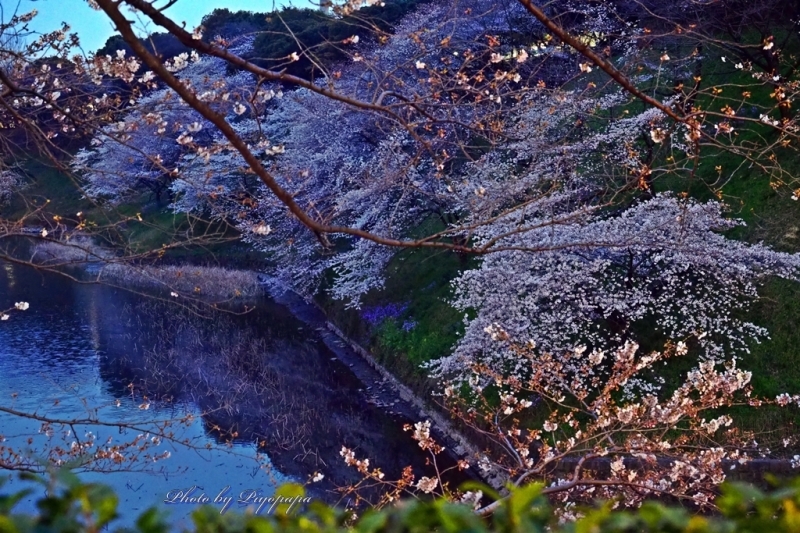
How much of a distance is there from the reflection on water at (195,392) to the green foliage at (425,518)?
5383mm

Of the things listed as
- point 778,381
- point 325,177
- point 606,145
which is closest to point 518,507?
point 778,381

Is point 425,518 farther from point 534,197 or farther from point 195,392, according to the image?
point 195,392

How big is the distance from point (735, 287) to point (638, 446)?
4848mm

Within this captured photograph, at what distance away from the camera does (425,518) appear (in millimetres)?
1197

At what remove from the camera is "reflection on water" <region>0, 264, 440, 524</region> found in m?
8.81

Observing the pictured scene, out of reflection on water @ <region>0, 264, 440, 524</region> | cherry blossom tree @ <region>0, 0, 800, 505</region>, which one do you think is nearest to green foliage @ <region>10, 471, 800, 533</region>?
cherry blossom tree @ <region>0, 0, 800, 505</region>

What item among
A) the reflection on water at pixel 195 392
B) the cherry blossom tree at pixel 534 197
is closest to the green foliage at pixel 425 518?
the cherry blossom tree at pixel 534 197

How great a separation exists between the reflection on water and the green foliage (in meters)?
5.38

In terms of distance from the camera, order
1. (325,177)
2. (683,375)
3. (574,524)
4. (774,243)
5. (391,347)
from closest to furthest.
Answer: (574,524) < (683,375) < (774,243) < (391,347) < (325,177)

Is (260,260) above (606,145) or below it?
below

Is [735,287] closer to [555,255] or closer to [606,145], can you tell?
[555,255]

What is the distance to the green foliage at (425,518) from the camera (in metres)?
1.11

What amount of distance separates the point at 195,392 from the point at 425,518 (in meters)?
11.3

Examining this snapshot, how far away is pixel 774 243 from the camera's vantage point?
9.71 metres
